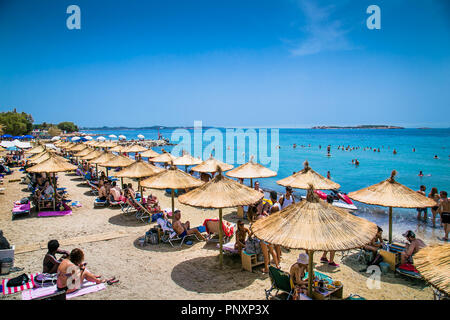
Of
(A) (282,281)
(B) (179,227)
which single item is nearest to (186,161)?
(B) (179,227)

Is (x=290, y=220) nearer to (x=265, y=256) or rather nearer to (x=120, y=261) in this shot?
(x=265, y=256)

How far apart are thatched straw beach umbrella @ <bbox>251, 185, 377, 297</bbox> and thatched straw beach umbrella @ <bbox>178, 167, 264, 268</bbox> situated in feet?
4.66

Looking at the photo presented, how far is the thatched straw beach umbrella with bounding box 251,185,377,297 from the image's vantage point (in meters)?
4.02

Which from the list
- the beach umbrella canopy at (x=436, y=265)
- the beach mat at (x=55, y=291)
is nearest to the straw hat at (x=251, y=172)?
the beach mat at (x=55, y=291)

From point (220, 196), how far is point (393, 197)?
15.3 ft

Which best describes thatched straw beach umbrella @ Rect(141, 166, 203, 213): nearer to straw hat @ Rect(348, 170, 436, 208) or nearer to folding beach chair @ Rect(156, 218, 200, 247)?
folding beach chair @ Rect(156, 218, 200, 247)

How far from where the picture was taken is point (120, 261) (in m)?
6.60

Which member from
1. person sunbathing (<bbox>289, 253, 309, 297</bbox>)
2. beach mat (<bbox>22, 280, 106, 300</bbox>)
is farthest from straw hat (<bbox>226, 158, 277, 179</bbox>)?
beach mat (<bbox>22, 280, 106, 300</bbox>)

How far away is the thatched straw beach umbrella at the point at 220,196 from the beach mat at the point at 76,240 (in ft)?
11.1

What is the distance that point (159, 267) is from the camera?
20.8 feet
